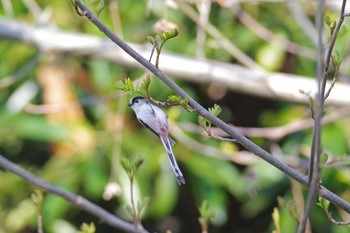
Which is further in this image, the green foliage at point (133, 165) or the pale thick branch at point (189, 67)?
the pale thick branch at point (189, 67)

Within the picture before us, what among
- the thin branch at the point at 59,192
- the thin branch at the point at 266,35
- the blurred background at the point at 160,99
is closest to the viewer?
the thin branch at the point at 59,192

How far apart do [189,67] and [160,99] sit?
1.14ft

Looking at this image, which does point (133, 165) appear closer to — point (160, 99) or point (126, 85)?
point (126, 85)

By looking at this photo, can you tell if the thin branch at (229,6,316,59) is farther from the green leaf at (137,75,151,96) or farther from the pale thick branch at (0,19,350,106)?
the green leaf at (137,75,151,96)

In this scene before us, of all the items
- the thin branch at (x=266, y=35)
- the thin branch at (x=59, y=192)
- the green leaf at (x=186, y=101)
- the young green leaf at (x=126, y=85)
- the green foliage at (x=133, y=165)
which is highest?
the green leaf at (x=186, y=101)

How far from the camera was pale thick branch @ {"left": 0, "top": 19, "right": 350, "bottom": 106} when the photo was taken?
2.56 metres

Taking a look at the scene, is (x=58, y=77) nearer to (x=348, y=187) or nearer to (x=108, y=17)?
(x=108, y=17)

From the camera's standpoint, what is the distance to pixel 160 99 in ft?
9.86

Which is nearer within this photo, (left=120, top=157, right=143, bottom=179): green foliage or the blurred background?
(left=120, top=157, right=143, bottom=179): green foliage

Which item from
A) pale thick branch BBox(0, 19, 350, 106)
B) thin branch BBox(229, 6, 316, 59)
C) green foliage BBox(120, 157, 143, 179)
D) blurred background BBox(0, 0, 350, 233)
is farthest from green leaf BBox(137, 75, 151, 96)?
thin branch BBox(229, 6, 316, 59)

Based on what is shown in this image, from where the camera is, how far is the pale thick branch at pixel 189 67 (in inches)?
101

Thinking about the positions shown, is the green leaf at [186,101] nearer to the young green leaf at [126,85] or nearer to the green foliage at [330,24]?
the young green leaf at [126,85]

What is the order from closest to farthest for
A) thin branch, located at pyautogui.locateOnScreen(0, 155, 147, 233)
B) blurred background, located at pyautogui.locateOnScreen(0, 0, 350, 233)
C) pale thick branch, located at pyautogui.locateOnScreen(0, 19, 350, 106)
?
thin branch, located at pyautogui.locateOnScreen(0, 155, 147, 233)
pale thick branch, located at pyautogui.locateOnScreen(0, 19, 350, 106)
blurred background, located at pyautogui.locateOnScreen(0, 0, 350, 233)

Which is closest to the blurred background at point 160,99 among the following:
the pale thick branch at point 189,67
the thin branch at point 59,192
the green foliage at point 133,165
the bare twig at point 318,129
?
the pale thick branch at point 189,67
